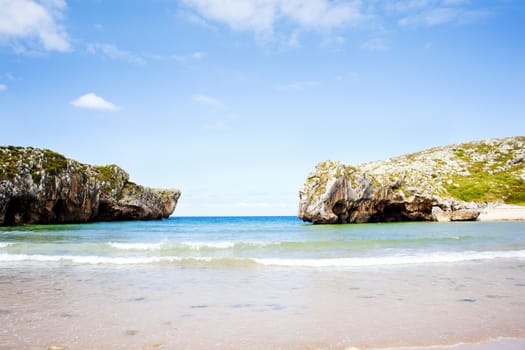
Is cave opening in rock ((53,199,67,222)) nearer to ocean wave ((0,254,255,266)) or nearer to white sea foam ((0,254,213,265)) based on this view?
white sea foam ((0,254,213,265))

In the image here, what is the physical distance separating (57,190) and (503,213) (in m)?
58.9

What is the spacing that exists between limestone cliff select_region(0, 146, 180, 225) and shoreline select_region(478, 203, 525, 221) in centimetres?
5629

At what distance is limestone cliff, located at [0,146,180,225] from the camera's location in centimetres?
4359

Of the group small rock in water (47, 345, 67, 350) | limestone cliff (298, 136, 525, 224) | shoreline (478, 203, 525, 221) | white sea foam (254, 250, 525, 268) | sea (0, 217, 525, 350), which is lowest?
white sea foam (254, 250, 525, 268)

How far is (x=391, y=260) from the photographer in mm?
13188

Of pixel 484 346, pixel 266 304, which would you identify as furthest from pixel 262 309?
pixel 484 346

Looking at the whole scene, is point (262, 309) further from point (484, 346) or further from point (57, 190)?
point (57, 190)

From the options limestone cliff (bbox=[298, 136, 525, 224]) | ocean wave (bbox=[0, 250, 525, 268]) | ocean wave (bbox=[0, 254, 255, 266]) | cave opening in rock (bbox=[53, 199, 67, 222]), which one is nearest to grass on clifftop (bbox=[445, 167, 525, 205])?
limestone cliff (bbox=[298, 136, 525, 224])

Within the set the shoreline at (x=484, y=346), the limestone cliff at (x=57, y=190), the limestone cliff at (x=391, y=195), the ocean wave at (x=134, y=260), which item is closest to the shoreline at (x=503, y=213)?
the limestone cliff at (x=391, y=195)

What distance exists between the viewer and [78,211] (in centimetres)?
5603

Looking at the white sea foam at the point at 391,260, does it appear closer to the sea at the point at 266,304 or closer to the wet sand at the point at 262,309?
the sea at the point at 266,304

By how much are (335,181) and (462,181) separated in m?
28.2

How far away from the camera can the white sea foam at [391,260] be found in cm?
1268

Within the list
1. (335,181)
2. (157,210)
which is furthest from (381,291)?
(157,210)
